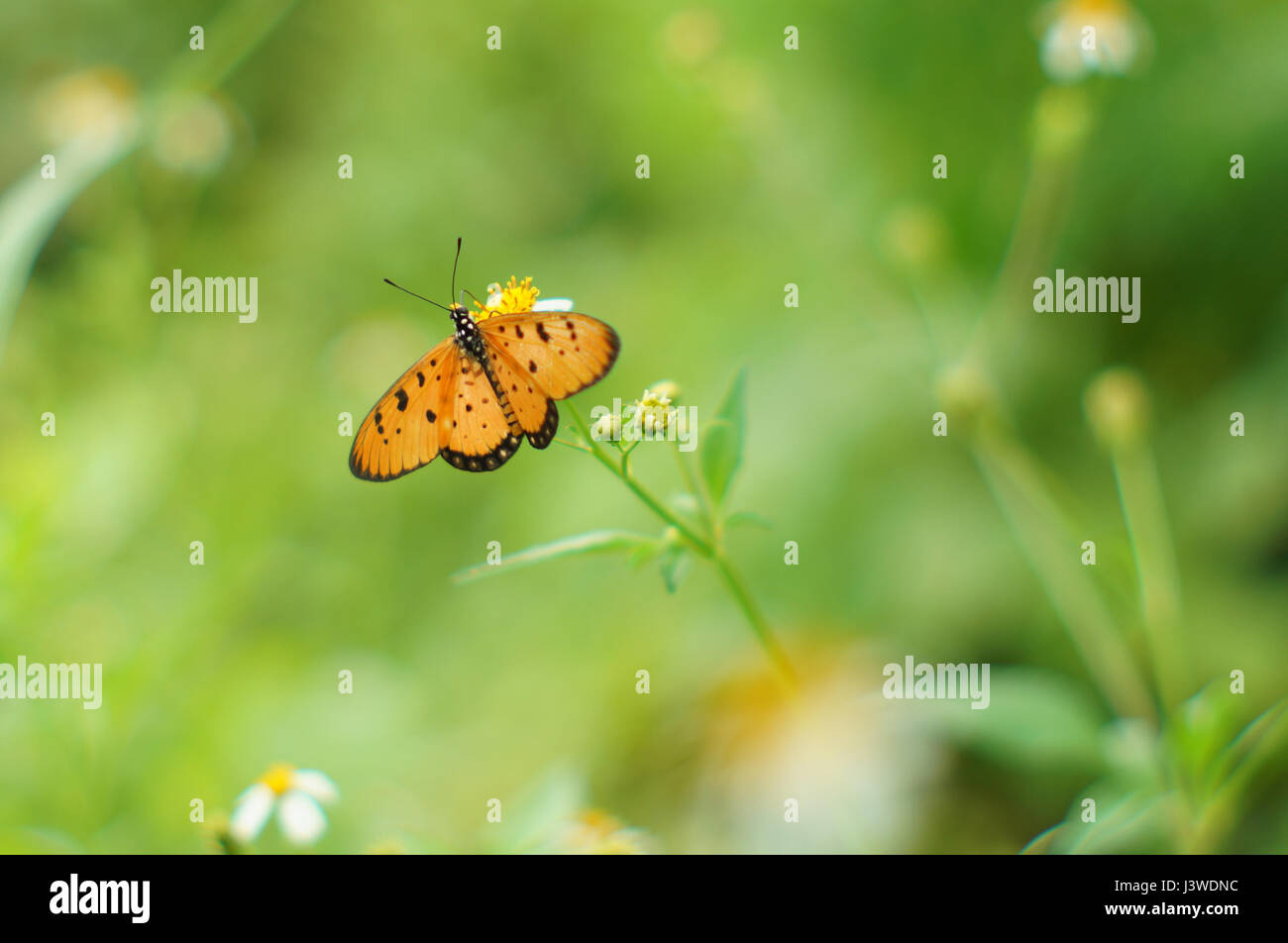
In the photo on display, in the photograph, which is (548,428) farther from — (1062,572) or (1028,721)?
(1062,572)

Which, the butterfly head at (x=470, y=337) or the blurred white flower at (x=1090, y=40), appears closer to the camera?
the butterfly head at (x=470, y=337)

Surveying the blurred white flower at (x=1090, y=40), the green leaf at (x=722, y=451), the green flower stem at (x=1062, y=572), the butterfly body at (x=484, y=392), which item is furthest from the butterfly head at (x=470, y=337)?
the blurred white flower at (x=1090, y=40)

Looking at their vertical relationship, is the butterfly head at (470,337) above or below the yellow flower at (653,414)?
above

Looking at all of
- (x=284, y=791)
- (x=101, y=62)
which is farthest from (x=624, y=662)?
(x=101, y=62)

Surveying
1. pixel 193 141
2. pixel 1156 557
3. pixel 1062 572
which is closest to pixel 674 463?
pixel 1062 572

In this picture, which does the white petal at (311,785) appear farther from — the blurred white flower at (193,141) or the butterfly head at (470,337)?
the blurred white flower at (193,141)

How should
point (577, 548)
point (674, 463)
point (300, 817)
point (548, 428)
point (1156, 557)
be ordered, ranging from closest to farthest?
point (577, 548), point (548, 428), point (300, 817), point (1156, 557), point (674, 463)

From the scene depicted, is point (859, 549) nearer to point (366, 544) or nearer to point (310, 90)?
point (366, 544)

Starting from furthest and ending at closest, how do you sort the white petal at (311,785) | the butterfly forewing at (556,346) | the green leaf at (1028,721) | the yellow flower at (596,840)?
the green leaf at (1028,721)
the white petal at (311,785)
the yellow flower at (596,840)
the butterfly forewing at (556,346)
